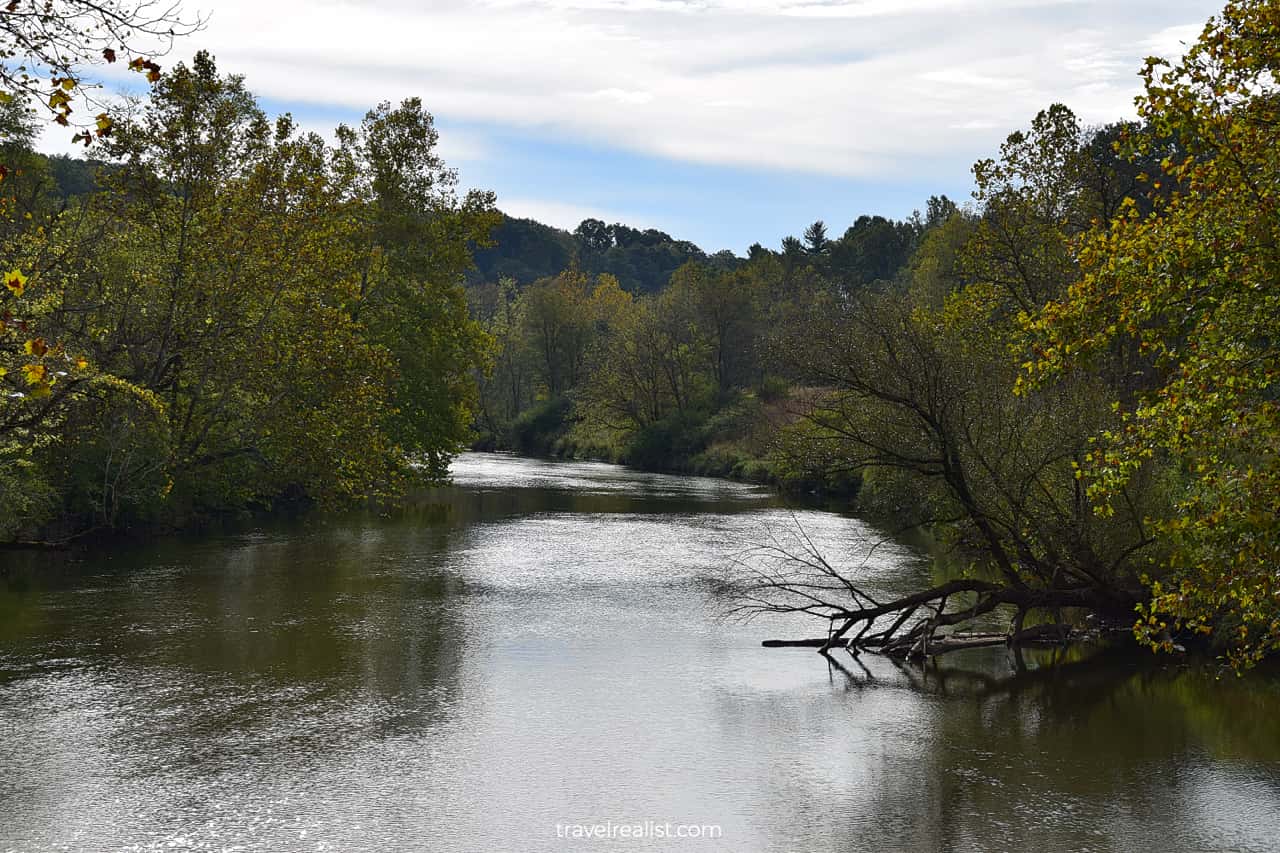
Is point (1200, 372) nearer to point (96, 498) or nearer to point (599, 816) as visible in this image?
point (599, 816)

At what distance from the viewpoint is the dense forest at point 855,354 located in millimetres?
11055

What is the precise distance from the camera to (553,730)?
611 inches

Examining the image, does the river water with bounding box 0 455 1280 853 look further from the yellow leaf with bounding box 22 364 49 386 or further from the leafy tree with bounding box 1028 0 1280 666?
the yellow leaf with bounding box 22 364 49 386

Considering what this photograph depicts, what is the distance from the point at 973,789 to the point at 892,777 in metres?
0.95

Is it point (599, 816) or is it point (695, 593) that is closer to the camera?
point (599, 816)

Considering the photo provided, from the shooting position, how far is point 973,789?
13.5 metres

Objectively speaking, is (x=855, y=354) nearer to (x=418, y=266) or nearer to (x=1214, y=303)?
(x=1214, y=303)

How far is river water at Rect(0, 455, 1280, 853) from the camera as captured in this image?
1221 cm

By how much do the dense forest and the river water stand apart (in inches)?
73.4

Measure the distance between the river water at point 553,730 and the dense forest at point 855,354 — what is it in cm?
186

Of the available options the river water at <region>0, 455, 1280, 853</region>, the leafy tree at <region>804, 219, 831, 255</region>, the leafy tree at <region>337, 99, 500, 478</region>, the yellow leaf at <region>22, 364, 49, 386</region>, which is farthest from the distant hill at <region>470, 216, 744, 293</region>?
the yellow leaf at <region>22, 364, 49, 386</region>

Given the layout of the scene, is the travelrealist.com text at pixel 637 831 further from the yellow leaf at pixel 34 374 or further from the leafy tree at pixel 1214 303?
the yellow leaf at pixel 34 374

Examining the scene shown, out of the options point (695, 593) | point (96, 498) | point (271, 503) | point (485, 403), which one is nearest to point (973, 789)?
point (695, 593)

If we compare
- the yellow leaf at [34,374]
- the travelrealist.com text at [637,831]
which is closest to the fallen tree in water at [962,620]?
the travelrealist.com text at [637,831]
